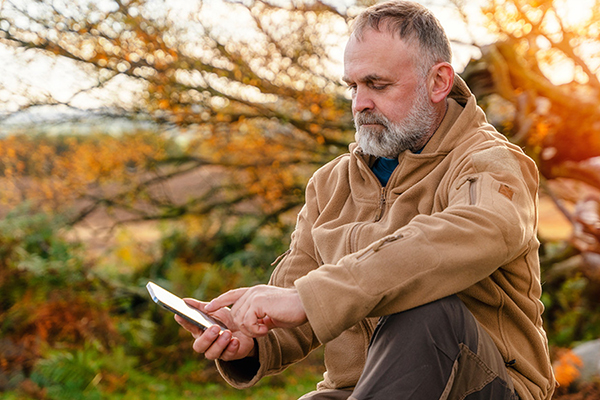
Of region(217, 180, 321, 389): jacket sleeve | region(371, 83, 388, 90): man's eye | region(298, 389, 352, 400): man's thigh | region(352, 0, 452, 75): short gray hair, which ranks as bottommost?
region(298, 389, 352, 400): man's thigh

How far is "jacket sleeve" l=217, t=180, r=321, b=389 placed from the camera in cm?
217

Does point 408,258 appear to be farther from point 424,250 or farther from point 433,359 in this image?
point 433,359

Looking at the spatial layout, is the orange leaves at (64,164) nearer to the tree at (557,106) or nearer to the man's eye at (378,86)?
the tree at (557,106)

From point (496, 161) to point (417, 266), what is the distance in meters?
0.49

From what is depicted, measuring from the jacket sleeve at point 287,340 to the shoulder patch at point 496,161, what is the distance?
0.77 m

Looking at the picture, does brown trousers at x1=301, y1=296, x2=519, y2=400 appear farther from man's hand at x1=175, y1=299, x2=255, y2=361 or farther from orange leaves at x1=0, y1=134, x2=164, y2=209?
orange leaves at x1=0, y1=134, x2=164, y2=209

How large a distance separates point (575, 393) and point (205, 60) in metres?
4.60

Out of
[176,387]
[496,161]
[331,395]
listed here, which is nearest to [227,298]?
[331,395]

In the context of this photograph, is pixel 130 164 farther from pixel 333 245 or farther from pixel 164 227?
pixel 333 245

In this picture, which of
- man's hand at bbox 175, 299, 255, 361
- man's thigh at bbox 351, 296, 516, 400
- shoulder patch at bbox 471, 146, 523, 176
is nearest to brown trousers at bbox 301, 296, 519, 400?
man's thigh at bbox 351, 296, 516, 400

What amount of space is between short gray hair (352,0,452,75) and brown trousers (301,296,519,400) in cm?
96

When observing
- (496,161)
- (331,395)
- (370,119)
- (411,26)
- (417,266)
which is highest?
(411,26)

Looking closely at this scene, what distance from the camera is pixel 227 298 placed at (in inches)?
76.5

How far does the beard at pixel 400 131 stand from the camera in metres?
2.18
